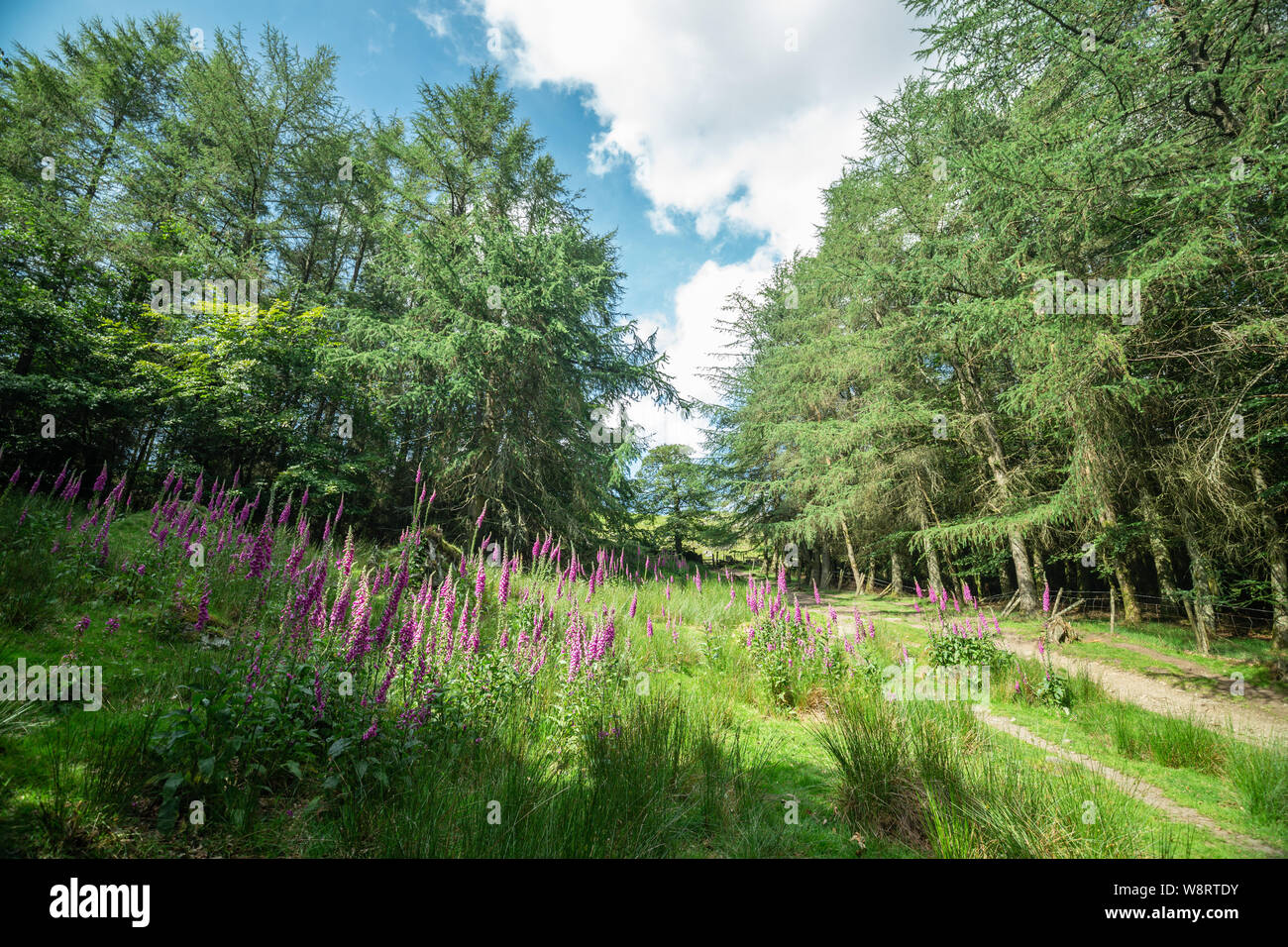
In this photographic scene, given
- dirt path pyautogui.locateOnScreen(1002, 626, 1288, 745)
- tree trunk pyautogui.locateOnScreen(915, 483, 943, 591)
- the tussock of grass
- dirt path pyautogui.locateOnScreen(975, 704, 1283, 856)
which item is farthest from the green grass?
tree trunk pyautogui.locateOnScreen(915, 483, 943, 591)

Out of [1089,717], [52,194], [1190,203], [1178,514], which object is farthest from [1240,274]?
[52,194]

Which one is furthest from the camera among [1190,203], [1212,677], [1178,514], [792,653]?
[1178,514]

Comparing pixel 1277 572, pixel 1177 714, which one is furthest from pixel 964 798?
pixel 1277 572

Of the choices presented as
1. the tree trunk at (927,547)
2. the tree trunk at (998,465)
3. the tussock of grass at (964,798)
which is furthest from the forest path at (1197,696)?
the tree trunk at (927,547)

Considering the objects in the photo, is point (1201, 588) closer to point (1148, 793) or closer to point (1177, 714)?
point (1177, 714)

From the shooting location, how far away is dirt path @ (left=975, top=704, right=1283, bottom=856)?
2988mm

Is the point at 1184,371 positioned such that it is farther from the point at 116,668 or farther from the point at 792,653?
the point at 116,668

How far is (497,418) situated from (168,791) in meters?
10.3

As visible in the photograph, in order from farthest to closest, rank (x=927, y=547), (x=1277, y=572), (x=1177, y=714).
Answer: (x=927, y=547) < (x=1277, y=572) < (x=1177, y=714)

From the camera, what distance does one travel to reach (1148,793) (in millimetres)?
3627
